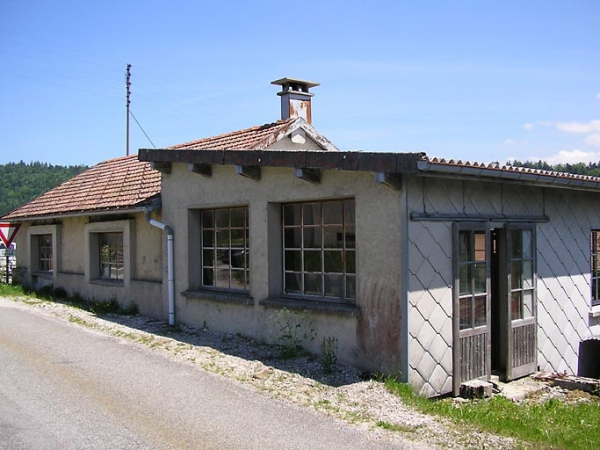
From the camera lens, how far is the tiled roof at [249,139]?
11.4 meters

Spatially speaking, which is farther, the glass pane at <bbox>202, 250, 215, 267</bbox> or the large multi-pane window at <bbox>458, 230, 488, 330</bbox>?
the glass pane at <bbox>202, 250, 215, 267</bbox>

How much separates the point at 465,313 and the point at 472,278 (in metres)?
0.48

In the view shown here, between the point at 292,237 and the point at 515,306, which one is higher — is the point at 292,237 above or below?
above

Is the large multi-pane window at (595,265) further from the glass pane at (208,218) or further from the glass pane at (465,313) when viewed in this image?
the glass pane at (208,218)

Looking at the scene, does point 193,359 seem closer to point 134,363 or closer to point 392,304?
point 134,363

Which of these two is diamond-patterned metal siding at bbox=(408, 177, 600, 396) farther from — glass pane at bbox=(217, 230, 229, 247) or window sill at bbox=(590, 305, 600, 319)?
glass pane at bbox=(217, 230, 229, 247)

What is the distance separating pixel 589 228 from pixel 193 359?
7373 mm

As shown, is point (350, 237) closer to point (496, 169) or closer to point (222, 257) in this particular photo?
point (496, 169)

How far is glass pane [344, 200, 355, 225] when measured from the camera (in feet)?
27.9

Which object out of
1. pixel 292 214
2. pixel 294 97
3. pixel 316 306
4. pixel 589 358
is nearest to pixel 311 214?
pixel 292 214

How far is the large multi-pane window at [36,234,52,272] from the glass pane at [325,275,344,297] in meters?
11.6

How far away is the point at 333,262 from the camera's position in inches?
349

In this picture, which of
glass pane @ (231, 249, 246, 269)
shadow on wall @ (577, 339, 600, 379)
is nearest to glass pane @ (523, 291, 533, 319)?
shadow on wall @ (577, 339, 600, 379)

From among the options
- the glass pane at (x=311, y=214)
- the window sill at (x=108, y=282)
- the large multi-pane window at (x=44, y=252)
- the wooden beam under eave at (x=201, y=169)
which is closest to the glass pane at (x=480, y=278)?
the glass pane at (x=311, y=214)
